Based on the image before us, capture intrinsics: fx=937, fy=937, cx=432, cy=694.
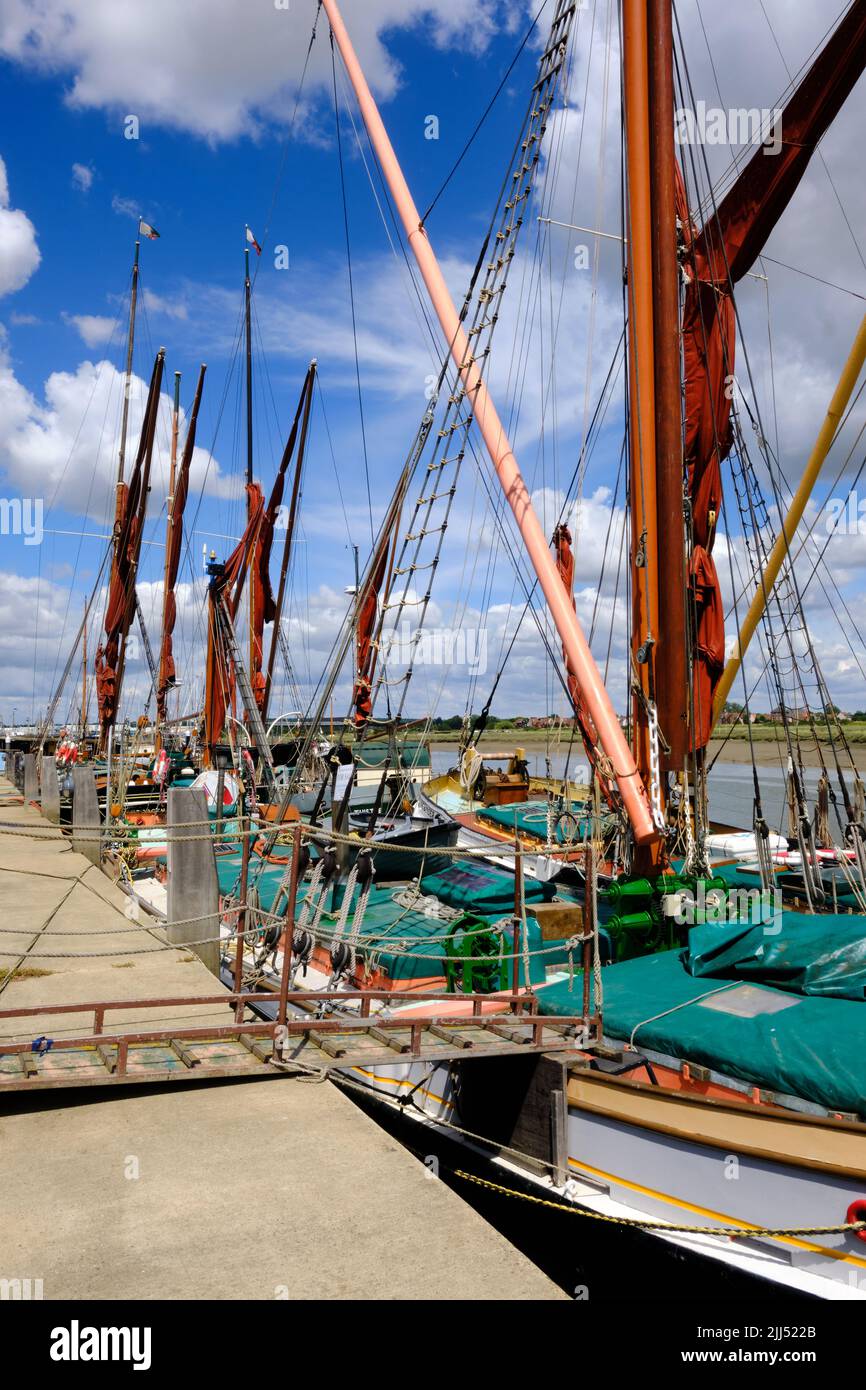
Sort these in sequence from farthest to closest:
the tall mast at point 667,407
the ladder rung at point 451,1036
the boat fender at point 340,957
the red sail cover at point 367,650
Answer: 1. the red sail cover at point 367,650
2. the tall mast at point 667,407
3. the boat fender at point 340,957
4. the ladder rung at point 451,1036

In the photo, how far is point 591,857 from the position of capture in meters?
8.02

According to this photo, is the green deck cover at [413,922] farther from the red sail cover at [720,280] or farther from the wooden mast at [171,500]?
the wooden mast at [171,500]

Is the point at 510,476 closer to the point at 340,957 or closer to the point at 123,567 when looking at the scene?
the point at 340,957

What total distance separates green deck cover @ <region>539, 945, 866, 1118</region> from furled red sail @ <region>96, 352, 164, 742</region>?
67.4 ft

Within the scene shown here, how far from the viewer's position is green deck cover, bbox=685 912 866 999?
8172 millimetres

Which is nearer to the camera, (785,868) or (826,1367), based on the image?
(826,1367)

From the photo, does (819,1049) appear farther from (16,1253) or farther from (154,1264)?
(16,1253)

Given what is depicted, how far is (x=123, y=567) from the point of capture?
2795 centimetres

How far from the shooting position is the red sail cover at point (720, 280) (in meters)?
13.7

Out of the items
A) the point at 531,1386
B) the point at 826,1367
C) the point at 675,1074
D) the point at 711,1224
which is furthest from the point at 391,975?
the point at 531,1386

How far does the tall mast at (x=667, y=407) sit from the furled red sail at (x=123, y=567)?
1825 cm

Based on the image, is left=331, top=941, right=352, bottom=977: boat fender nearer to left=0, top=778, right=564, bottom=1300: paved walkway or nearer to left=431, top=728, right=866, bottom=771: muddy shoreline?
left=0, top=778, right=564, bottom=1300: paved walkway

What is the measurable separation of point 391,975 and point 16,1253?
7870 millimetres

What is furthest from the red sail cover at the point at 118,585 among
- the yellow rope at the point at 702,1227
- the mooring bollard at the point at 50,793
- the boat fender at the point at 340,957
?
the yellow rope at the point at 702,1227
